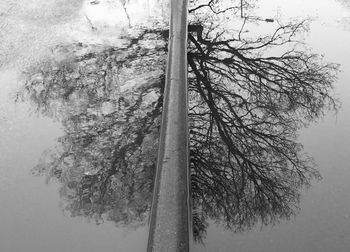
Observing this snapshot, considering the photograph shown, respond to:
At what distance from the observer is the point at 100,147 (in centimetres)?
435

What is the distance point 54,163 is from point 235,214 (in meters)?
2.07

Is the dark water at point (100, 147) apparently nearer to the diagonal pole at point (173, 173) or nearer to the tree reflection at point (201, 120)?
the tree reflection at point (201, 120)

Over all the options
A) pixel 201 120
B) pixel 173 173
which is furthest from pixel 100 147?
pixel 201 120

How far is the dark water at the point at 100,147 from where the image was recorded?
3510 millimetres

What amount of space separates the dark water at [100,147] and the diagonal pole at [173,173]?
13.5 inches

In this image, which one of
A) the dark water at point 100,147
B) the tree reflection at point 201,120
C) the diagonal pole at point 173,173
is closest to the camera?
the diagonal pole at point 173,173

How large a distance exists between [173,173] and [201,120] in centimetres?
134

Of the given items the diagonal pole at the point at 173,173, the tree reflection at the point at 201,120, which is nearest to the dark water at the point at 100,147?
the tree reflection at the point at 201,120

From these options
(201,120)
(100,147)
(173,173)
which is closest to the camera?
(173,173)

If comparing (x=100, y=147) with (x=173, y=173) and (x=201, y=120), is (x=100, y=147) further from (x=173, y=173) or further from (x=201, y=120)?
(x=201, y=120)

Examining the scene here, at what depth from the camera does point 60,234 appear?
138 inches

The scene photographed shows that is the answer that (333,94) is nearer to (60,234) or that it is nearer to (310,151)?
(310,151)

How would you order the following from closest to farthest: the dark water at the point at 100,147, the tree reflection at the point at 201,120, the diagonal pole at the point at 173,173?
the diagonal pole at the point at 173,173, the dark water at the point at 100,147, the tree reflection at the point at 201,120

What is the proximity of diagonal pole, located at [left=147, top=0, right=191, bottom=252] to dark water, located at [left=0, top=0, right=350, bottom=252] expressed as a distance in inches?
13.5
